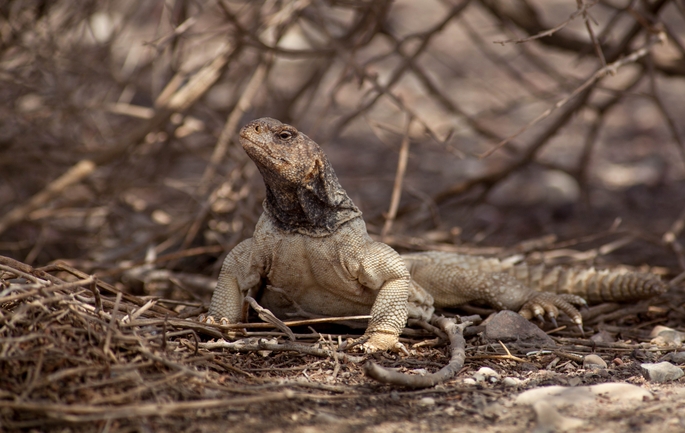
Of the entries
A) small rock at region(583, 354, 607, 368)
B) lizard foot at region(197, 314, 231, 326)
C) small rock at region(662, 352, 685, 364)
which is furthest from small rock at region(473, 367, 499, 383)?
lizard foot at region(197, 314, 231, 326)

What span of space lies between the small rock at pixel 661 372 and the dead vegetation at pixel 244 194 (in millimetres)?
101

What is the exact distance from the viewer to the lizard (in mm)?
3996

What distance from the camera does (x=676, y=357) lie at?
4.16 metres

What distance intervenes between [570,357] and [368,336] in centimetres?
126

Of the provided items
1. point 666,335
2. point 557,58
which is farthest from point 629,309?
point 557,58

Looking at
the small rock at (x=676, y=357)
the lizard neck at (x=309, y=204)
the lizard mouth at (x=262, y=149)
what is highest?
the lizard mouth at (x=262, y=149)

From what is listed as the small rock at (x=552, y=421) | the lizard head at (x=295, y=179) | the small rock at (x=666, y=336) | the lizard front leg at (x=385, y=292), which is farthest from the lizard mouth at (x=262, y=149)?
the small rock at (x=666, y=336)

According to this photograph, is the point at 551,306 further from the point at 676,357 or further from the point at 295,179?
the point at 295,179

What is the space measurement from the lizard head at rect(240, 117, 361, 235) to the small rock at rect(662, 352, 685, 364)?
219cm

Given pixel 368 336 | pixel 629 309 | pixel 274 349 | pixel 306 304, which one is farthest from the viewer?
pixel 629 309

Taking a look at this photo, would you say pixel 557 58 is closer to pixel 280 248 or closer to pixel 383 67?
pixel 383 67

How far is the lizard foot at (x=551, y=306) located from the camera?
479 centimetres

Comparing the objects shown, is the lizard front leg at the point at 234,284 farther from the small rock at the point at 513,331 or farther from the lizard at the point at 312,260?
the small rock at the point at 513,331

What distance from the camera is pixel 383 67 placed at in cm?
1636
